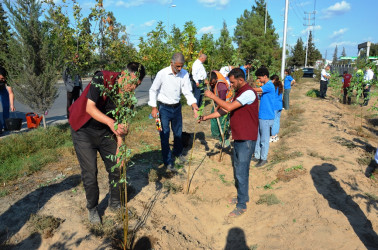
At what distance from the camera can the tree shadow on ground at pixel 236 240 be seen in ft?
11.1

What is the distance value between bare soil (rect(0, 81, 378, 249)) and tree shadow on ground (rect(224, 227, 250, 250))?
0.5 inches

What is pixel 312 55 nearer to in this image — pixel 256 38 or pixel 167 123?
pixel 256 38

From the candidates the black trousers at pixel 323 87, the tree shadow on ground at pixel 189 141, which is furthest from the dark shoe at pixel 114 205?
the black trousers at pixel 323 87

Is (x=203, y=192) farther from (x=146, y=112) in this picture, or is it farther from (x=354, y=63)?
(x=354, y=63)

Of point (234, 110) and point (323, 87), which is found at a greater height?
point (234, 110)

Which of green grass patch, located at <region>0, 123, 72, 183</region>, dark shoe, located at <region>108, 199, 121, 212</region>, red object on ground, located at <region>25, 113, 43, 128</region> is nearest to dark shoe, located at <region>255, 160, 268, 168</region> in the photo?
dark shoe, located at <region>108, 199, 121, 212</region>

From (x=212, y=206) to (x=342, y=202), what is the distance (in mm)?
1865

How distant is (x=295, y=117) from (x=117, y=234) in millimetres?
8855

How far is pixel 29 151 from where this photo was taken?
546cm

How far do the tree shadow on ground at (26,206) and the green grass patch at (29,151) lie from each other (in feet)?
2.67

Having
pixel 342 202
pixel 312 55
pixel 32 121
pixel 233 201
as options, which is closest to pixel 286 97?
pixel 342 202

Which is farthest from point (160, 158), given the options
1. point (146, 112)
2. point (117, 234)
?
point (146, 112)

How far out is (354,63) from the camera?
851 cm

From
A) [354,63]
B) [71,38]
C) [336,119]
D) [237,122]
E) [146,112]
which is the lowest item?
[336,119]
